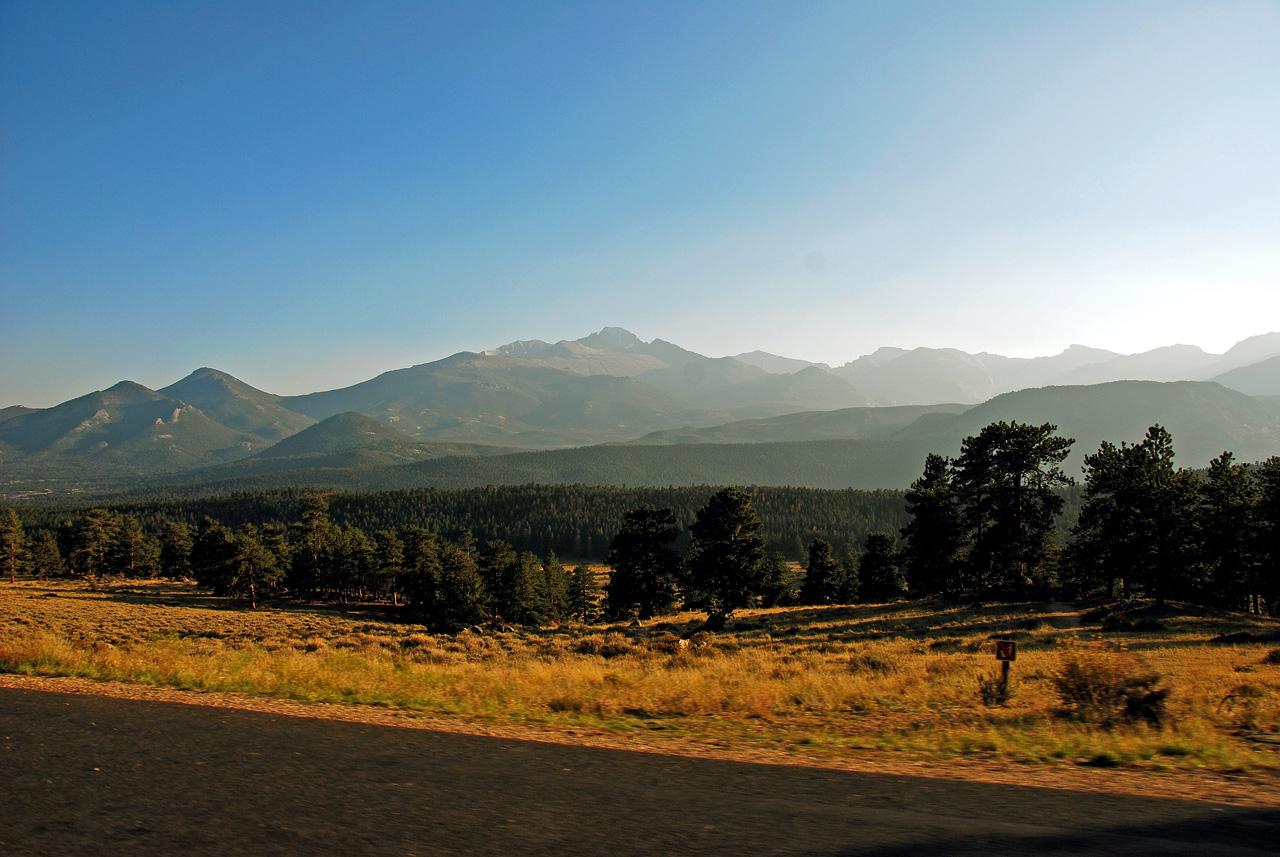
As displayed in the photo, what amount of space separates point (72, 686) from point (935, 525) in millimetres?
44820

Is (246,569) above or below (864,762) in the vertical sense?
below

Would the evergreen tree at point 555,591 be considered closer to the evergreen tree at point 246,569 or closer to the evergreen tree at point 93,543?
the evergreen tree at point 246,569

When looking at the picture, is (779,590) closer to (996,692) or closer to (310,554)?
(996,692)

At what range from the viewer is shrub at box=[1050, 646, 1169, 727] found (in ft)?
31.1

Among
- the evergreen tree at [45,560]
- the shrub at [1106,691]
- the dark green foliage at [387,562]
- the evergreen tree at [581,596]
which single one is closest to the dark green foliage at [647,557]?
the evergreen tree at [581,596]

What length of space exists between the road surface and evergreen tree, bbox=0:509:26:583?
95737mm

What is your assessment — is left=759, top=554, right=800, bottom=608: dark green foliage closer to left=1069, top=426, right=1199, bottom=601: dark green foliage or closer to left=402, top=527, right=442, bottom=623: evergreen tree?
left=1069, top=426, right=1199, bottom=601: dark green foliage

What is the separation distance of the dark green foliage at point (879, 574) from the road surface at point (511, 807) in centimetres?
6129

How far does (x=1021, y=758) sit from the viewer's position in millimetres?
7836

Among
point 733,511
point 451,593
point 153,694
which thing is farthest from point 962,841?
point 451,593

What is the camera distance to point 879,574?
64938 millimetres

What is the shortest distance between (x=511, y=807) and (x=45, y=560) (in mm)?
110466

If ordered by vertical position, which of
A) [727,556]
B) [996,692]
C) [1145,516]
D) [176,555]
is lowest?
[176,555]

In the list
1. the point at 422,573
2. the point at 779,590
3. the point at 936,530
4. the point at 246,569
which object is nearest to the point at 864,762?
the point at 936,530
